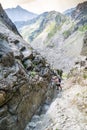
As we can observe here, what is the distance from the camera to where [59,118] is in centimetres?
3222

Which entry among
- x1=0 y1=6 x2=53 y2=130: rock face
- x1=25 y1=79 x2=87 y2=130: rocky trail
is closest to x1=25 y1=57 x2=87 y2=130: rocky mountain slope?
x1=25 y1=79 x2=87 y2=130: rocky trail

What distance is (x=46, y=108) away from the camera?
121 feet

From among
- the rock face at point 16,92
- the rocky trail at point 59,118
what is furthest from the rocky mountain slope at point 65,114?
the rock face at point 16,92

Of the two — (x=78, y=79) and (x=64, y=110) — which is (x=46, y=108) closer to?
(x=64, y=110)

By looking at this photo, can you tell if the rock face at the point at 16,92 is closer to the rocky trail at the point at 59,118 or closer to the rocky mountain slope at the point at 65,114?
the rocky trail at the point at 59,118

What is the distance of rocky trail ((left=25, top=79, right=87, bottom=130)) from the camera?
29.6 metres

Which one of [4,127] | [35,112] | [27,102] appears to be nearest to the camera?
[4,127]

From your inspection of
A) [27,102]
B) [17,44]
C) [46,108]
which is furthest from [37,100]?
[17,44]

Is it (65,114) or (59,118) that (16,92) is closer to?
(59,118)

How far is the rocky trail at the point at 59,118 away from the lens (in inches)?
1167

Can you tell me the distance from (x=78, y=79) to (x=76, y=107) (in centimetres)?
1570

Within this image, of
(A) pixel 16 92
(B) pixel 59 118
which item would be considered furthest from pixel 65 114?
(A) pixel 16 92

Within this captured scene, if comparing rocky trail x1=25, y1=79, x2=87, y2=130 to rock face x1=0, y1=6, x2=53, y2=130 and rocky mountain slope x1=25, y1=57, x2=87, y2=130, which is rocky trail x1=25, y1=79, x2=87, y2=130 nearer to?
rocky mountain slope x1=25, y1=57, x2=87, y2=130

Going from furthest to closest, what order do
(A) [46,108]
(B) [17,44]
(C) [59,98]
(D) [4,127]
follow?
(B) [17,44], (C) [59,98], (A) [46,108], (D) [4,127]
